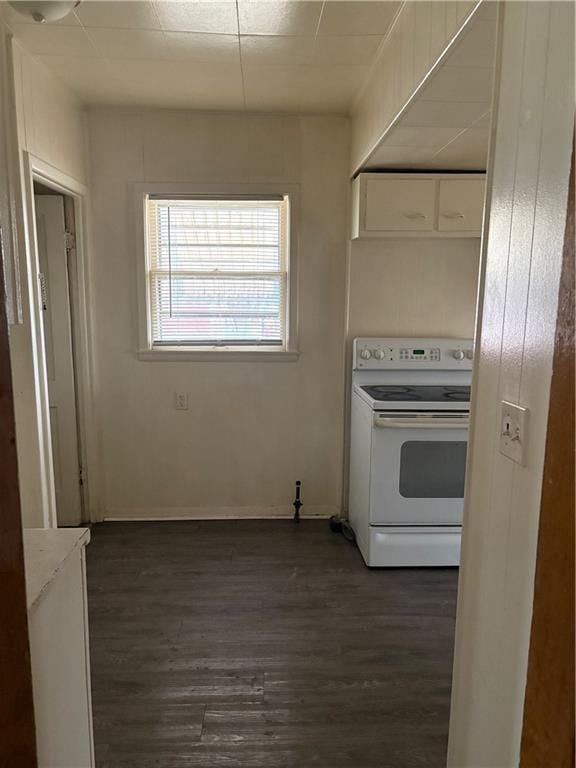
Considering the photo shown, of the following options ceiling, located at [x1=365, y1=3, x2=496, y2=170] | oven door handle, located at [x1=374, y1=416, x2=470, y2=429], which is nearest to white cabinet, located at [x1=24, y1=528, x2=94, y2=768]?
ceiling, located at [x1=365, y1=3, x2=496, y2=170]

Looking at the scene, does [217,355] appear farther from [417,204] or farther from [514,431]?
[514,431]

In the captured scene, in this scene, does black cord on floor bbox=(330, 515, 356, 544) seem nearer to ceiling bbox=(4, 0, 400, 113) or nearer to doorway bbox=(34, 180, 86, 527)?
doorway bbox=(34, 180, 86, 527)

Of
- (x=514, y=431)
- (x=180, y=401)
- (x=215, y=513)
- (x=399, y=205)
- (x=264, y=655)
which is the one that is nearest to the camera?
(x=514, y=431)

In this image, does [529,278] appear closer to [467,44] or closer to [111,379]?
[467,44]

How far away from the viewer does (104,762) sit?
1627mm

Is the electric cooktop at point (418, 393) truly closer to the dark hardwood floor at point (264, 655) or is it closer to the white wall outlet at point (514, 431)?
the dark hardwood floor at point (264, 655)

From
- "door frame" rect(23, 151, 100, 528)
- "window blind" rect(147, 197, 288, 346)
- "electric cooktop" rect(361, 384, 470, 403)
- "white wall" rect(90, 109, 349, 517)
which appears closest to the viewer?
"door frame" rect(23, 151, 100, 528)

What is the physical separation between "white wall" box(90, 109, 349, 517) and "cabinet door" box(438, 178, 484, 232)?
0.60m

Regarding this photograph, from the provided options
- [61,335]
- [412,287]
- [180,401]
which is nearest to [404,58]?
[412,287]

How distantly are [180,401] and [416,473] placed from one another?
1554 mm

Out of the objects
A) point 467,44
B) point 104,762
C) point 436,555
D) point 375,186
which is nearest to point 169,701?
point 104,762

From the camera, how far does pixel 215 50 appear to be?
226 cm

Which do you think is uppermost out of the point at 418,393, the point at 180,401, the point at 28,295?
the point at 28,295

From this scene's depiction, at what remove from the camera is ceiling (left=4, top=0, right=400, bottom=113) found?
193cm
